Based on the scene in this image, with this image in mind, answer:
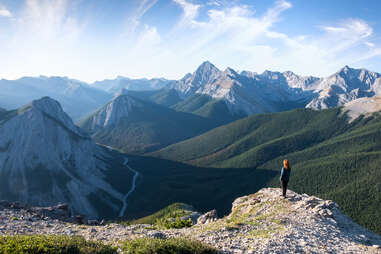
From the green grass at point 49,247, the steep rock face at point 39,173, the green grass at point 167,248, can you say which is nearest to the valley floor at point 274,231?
the green grass at point 167,248

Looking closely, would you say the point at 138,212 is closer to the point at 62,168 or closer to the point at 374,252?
the point at 62,168

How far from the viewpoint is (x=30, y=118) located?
196750 millimetres

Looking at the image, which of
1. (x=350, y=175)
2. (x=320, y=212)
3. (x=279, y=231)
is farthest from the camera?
(x=350, y=175)

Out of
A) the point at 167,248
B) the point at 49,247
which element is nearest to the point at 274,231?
the point at 167,248

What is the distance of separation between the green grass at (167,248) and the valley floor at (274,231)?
2.06 meters

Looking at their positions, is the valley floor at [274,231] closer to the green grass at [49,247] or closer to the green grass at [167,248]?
the green grass at [167,248]

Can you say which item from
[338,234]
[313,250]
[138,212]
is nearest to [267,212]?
[338,234]

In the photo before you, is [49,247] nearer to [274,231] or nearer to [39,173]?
[274,231]

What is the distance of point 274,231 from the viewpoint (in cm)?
2611

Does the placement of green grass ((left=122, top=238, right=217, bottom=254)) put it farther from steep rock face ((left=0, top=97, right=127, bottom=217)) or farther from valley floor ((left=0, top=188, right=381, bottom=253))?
steep rock face ((left=0, top=97, right=127, bottom=217))

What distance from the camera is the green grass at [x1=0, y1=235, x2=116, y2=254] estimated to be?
1880 cm

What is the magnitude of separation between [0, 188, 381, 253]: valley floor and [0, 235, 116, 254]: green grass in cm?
382

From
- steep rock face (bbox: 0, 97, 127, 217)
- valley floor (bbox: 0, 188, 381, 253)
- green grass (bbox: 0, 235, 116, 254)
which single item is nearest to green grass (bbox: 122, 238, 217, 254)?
green grass (bbox: 0, 235, 116, 254)

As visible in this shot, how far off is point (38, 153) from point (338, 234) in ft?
659
